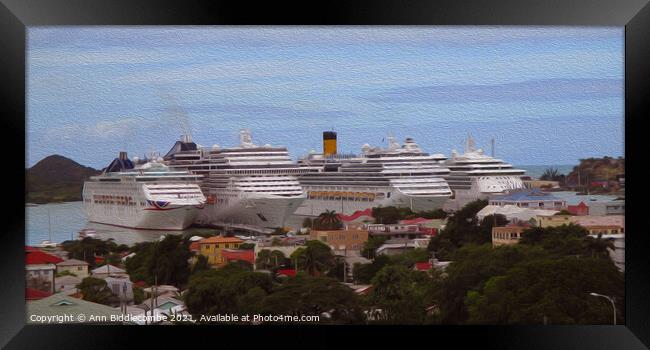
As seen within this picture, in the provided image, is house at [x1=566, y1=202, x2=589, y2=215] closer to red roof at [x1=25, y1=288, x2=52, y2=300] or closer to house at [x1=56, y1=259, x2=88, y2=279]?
house at [x1=56, y1=259, x2=88, y2=279]

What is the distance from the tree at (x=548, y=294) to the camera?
6.72 meters

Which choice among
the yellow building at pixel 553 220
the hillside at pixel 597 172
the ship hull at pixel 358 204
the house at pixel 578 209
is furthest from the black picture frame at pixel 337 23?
the ship hull at pixel 358 204

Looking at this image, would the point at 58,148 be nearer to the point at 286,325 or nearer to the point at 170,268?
the point at 170,268

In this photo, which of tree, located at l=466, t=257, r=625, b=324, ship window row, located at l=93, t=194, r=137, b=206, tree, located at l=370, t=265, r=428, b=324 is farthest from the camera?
tree, located at l=370, t=265, r=428, b=324

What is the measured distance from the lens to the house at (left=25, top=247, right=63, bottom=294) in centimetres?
665

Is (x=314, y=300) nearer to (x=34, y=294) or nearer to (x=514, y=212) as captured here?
(x=514, y=212)

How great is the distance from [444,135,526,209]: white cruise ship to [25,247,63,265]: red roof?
2959 mm

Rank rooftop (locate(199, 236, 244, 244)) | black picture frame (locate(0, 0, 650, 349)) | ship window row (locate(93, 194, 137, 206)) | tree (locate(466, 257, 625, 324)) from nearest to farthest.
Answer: black picture frame (locate(0, 0, 650, 349))
tree (locate(466, 257, 625, 324))
ship window row (locate(93, 194, 137, 206))
rooftop (locate(199, 236, 244, 244))

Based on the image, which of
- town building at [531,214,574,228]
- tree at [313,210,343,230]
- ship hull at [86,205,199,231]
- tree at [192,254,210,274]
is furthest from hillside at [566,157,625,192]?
ship hull at [86,205,199,231]

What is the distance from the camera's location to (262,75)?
6852 mm

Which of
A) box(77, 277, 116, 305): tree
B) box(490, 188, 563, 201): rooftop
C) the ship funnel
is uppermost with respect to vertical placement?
the ship funnel

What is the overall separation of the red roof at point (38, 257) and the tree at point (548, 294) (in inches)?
121
